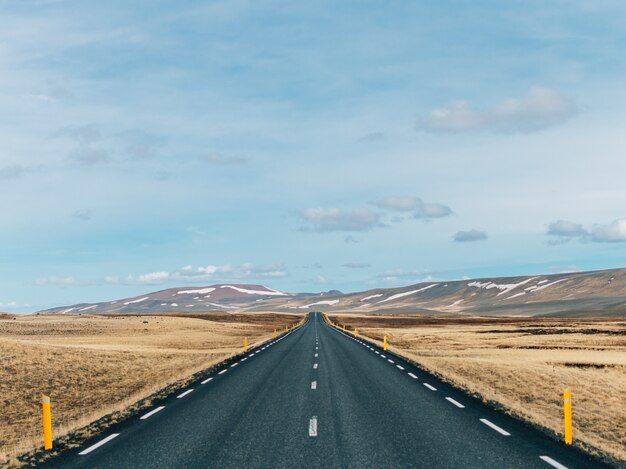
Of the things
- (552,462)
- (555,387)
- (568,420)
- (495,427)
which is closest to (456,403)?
(495,427)

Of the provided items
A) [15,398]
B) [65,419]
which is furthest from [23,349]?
[65,419]

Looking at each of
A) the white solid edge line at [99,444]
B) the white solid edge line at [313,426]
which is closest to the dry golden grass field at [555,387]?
the white solid edge line at [313,426]

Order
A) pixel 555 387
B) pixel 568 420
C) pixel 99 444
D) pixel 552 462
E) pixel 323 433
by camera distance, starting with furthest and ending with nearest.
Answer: pixel 555 387 → pixel 323 433 → pixel 568 420 → pixel 99 444 → pixel 552 462

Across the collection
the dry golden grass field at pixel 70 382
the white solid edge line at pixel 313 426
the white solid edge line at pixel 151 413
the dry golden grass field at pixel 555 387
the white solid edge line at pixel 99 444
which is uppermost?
the white solid edge line at pixel 99 444

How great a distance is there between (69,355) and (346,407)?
850 inches

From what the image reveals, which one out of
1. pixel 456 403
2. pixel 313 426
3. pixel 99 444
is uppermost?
pixel 99 444

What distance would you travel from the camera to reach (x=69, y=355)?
31453 mm

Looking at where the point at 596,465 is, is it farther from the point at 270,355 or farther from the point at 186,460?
the point at 270,355

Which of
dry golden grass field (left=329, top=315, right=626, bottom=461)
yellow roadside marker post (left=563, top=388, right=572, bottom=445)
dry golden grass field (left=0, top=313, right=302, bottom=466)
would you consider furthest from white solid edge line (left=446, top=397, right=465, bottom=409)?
dry golden grass field (left=0, top=313, right=302, bottom=466)

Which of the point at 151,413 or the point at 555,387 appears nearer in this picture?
the point at 151,413

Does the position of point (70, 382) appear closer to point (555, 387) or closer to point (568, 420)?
point (555, 387)

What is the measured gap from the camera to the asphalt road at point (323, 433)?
31.8ft

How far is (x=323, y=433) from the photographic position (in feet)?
38.6

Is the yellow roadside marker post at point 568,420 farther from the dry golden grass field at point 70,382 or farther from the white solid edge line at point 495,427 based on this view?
the dry golden grass field at point 70,382
